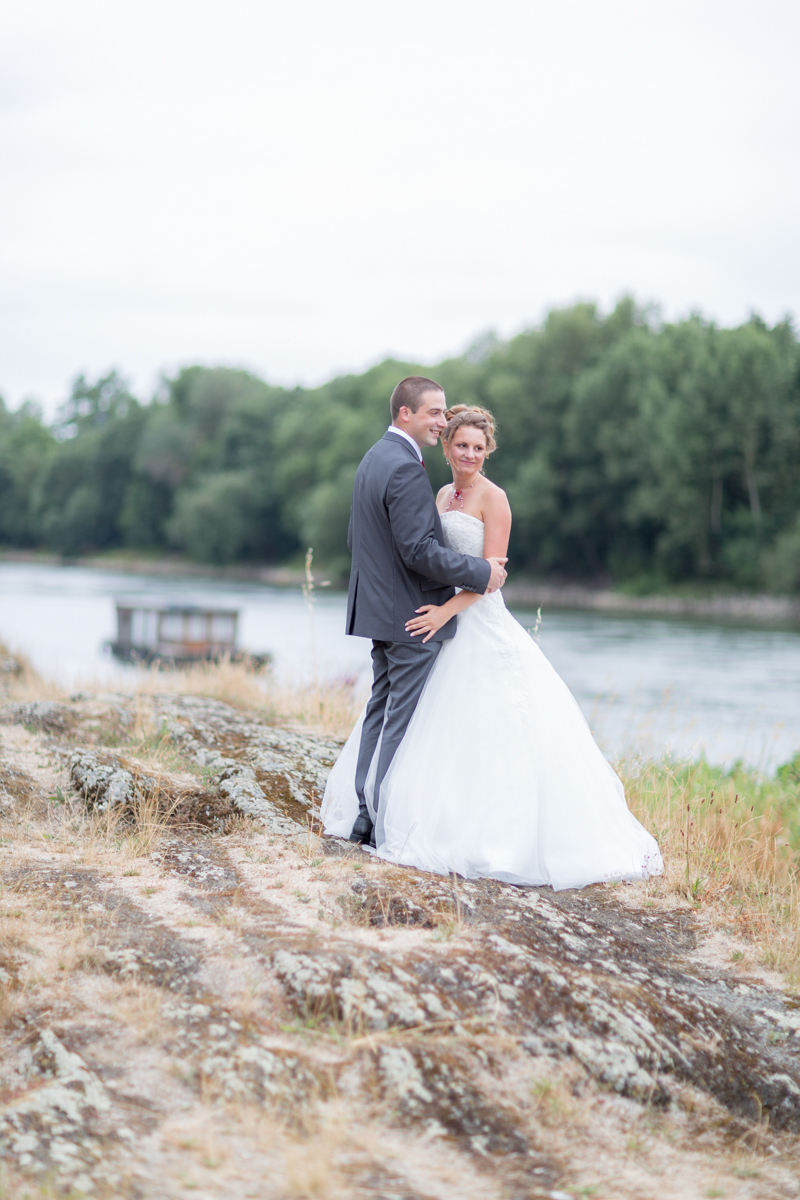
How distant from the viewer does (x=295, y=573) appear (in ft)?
242

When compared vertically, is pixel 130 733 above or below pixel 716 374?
below

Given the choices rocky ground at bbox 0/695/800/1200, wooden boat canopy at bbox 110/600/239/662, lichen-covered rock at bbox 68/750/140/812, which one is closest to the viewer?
rocky ground at bbox 0/695/800/1200

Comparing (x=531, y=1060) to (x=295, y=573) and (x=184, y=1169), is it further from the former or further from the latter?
(x=295, y=573)

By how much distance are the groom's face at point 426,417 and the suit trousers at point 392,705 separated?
39.7 inches

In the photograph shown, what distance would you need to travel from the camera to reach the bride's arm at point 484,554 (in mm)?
5109

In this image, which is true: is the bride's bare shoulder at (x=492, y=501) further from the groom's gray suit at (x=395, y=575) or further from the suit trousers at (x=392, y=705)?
the suit trousers at (x=392, y=705)

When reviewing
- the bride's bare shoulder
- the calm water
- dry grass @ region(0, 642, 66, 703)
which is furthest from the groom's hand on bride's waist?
dry grass @ region(0, 642, 66, 703)

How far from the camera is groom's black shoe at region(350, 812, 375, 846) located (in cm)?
520

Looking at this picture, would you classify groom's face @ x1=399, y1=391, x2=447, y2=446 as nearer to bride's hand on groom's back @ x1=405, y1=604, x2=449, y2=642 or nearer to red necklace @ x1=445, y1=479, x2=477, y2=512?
red necklace @ x1=445, y1=479, x2=477, y2=512

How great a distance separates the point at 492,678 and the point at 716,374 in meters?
49.0

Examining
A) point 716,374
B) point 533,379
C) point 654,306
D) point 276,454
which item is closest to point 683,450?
point 716,374

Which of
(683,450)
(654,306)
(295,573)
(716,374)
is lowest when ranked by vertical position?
(295,573)

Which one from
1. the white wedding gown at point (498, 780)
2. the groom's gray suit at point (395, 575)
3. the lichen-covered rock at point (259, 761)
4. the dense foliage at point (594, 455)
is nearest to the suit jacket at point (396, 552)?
the groom's gray suit at point (395, 575)

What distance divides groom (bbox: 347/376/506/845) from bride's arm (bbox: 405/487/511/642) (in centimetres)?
5
